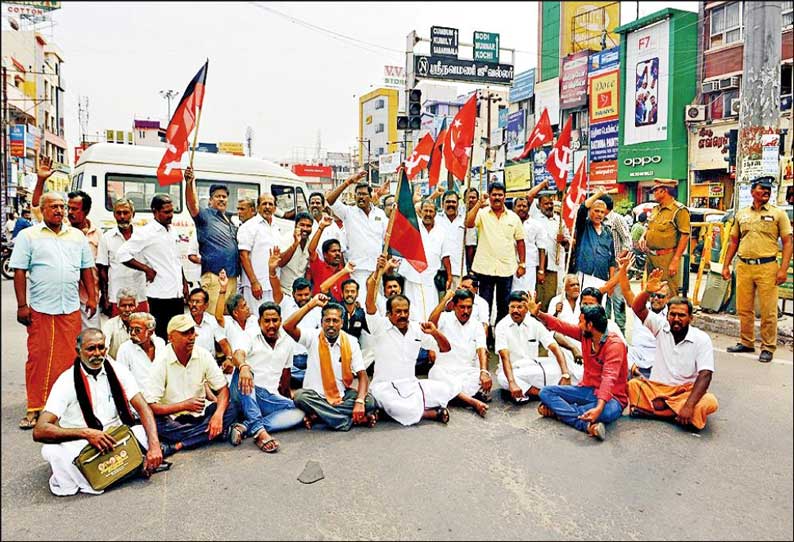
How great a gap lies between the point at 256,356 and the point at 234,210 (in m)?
5.39

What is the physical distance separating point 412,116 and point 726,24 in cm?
1374

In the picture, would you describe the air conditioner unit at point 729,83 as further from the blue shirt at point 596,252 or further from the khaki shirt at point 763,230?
the blue shirt at point 596,252

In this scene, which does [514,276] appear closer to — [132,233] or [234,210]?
[132,233]

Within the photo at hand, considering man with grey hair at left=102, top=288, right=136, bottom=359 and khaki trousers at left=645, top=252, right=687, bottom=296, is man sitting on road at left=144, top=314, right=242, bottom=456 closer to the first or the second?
man with grey hair at left=102, top=288, right=136, bottom=359

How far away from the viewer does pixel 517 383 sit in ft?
16.7

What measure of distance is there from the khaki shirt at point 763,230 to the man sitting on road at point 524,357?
2558 millimetres

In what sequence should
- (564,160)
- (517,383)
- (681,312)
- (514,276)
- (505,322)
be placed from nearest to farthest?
1. (681,312)
2. (517,383)
3. (505,322)
4. (514,276)
5. (564,160)

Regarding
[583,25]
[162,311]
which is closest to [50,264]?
[162,311]

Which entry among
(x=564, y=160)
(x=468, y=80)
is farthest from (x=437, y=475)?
(x=468, y=80)

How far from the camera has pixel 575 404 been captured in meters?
4.57

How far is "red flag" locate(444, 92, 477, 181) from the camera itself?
702cm

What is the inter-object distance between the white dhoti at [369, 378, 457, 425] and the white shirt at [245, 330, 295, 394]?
0.70 m

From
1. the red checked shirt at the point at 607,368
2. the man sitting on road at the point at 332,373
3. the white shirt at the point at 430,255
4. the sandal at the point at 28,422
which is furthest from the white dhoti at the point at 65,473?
the white shirt at the point at 430,255

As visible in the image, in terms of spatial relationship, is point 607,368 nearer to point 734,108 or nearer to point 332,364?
point 332,364
